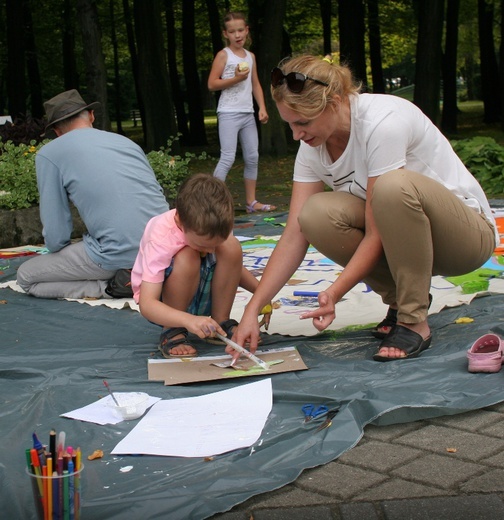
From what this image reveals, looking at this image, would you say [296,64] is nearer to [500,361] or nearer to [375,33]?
[500,361]

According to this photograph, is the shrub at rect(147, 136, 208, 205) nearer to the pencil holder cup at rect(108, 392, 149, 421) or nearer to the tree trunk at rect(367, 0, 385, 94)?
the pencil holder cup at rect(108, 392, 149, 421)

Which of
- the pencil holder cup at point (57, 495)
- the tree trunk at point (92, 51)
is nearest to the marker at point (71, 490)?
the pencil holder cup at point (57, 495)

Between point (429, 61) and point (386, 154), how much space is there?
1358cm

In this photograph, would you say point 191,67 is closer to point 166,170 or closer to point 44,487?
point 166,170

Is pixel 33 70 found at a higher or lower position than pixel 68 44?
lower

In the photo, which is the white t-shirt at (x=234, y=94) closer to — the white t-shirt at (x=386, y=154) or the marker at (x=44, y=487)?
the white t-shirt at (x=386, y=154)

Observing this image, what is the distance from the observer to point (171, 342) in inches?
147

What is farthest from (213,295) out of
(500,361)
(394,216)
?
(500,361)

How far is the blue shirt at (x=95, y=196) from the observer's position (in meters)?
4.89

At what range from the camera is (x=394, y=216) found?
3.30 m

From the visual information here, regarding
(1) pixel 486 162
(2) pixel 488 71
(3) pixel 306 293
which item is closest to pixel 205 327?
(3) pixel 306 293

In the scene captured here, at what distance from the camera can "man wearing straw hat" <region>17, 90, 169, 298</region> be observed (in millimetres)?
4906

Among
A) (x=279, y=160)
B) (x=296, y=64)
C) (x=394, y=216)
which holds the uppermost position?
(x=296, y=64)

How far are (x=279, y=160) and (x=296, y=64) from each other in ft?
36.4
